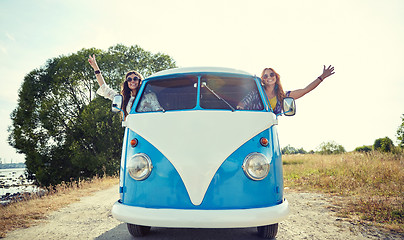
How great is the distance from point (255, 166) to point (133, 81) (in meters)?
2.94

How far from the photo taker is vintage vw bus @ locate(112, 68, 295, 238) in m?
2.97

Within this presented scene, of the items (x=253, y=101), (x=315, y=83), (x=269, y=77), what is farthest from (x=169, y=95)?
(x=315, y=83)

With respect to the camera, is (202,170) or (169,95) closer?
(202,170)

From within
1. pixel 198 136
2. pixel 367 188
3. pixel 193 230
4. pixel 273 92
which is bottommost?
pixel 367 188

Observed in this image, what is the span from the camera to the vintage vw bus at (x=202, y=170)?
2.97 m

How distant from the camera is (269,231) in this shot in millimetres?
3633

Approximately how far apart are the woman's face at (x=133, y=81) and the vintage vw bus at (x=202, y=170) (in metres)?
1.63

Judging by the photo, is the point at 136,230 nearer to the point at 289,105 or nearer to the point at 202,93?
the point at 202,93

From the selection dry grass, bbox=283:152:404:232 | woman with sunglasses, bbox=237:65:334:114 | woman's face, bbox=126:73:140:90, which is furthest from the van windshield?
dry grass, bbox=283:152:404:232

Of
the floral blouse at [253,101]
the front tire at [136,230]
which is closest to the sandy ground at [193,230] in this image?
the front tire at [136,230]

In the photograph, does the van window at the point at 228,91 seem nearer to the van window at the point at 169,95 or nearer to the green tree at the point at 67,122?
the van window at the point at 169,95

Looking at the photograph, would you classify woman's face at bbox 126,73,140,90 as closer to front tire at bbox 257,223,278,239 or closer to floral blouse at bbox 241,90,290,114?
floral blouse at bbox 241,90,290,114

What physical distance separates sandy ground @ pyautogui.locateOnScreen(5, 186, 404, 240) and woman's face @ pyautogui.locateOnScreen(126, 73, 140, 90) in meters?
2.35

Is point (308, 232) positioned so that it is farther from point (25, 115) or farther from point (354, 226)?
point (25, 115)
